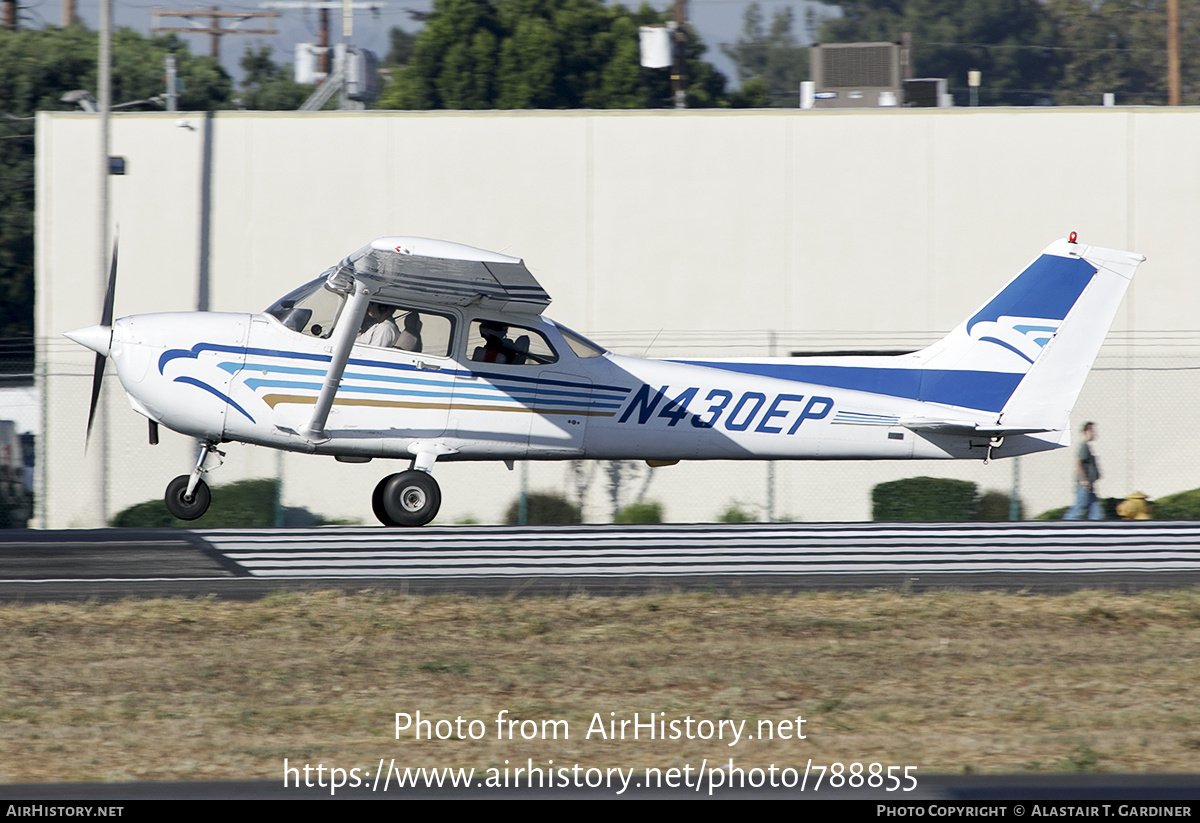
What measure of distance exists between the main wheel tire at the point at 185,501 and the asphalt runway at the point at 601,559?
1.08ft

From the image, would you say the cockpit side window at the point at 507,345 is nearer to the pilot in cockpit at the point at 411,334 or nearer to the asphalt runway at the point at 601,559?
the pilot in cockpit at the point at 411,334

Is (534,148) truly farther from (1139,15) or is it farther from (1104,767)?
(1139,15)

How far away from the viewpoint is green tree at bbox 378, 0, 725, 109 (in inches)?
1949

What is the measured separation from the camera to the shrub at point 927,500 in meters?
16.4

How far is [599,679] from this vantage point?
626cm

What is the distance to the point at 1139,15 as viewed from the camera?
72125 mm

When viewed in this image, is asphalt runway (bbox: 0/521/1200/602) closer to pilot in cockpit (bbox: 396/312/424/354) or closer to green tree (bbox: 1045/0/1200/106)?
pilot in cockpit (bbox: 396/312/424/354)

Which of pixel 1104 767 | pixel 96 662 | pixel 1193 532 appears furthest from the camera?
pixel 1193 532

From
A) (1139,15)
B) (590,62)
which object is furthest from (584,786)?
(1139,15)

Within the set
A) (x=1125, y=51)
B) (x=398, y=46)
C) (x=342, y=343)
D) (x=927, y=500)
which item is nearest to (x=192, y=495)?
(x=342, y=343)

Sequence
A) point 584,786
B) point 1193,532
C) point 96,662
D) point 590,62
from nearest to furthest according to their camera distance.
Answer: point 584,786 < point 96,662 < point 1193,532 < point 590,62

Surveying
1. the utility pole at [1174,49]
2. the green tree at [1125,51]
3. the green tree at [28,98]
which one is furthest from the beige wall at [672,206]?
the green tree at [1125,51]

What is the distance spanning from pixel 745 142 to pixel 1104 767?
586 inches

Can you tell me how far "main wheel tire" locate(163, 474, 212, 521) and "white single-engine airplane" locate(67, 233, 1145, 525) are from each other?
2 centimetres
